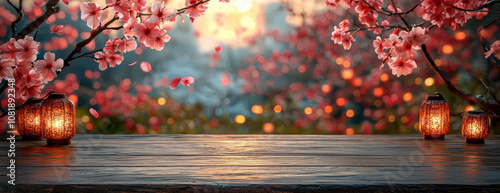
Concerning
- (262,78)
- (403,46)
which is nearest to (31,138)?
(403,46)

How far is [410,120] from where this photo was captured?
271 cm

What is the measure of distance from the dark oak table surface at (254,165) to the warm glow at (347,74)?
3.85 ft

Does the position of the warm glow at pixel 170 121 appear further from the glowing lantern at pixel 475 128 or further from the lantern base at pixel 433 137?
the glowing lantern at pixel 475 128

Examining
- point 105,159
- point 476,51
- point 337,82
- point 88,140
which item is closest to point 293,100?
point 337,82

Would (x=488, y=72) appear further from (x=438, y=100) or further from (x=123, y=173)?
(x=123, y=173)

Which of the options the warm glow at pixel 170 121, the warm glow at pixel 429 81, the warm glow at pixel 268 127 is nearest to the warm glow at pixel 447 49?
the warm glow at pixel 429 81

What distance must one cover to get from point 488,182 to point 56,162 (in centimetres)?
111

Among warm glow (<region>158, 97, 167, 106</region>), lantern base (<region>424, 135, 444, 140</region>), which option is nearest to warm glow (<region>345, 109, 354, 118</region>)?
lantern base (<region>424, 135, 444, 140</region>)

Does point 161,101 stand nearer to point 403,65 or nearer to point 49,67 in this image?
point 49,67

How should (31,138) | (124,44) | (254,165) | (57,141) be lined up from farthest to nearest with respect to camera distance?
(31,138) → (57,141) → (124,44) → (254,165)

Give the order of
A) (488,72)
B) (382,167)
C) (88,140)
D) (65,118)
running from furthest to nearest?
1. (488,72)
2. (88,140)
3. (65,118)
4. (382,167)

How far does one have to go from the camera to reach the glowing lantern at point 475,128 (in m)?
1.44

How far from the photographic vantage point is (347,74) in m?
2.66

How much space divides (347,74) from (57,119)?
1.93 meters
